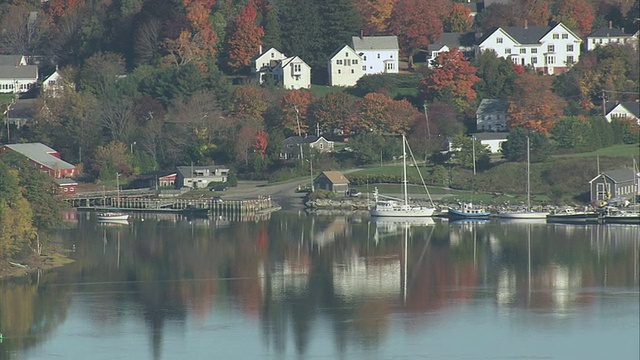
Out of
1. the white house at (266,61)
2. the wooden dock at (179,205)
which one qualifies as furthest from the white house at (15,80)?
the wooden dock at (179,205)

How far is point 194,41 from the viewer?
6519cm

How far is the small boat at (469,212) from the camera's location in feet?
157

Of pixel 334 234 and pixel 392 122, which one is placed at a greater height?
pixel 392 122

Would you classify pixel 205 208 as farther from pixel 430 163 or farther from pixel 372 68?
pixel 372 68

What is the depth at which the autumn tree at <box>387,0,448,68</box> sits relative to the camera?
65.5 metres

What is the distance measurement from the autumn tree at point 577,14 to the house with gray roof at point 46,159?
72.3ft

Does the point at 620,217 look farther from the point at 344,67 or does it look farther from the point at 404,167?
the point at 344,67

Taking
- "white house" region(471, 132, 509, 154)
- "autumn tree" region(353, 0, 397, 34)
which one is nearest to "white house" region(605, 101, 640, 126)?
"white house" region(471, 132, 509, 154)

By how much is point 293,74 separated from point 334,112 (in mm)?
5963

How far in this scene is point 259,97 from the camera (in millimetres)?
59844

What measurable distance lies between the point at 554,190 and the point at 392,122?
874cm

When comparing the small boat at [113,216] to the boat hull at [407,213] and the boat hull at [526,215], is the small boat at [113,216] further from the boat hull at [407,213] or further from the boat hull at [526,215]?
the boat hull at [526,215]

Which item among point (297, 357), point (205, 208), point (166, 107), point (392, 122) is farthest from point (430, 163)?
point (297, 357)

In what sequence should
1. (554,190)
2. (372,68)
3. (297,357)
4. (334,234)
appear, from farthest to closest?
(372,68)
(554,190)
(334,234)
(297,357)
